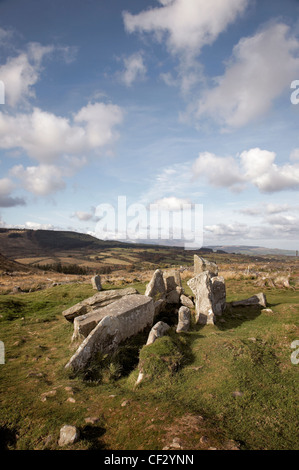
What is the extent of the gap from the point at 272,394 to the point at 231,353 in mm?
2205

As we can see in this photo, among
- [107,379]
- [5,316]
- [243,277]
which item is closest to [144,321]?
[107,379]

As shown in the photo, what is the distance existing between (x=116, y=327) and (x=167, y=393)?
→ 391 centimetres

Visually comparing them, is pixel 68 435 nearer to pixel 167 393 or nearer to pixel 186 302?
pixel 167 393

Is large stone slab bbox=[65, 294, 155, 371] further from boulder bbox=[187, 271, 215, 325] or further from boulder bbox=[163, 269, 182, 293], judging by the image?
boulder bbox=[163, 269, 182, 293]

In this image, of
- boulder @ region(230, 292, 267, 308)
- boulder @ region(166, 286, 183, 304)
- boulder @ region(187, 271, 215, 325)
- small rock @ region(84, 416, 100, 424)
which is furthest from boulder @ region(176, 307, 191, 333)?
small rock @ region(84, 416, 100, 424)

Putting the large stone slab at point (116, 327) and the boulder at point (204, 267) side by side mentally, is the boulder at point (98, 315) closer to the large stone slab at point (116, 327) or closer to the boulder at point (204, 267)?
the large stone slab at point (116, 327)

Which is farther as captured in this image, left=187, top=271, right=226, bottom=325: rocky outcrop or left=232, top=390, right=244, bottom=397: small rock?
left=187, top=271, right=226, bottom=325: rocky outcrop

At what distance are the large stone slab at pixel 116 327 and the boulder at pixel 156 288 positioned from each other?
6.96 feet

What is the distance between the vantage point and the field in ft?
16.5

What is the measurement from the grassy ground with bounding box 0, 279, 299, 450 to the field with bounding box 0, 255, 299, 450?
2 centimetres

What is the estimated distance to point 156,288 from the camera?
49.6 feet

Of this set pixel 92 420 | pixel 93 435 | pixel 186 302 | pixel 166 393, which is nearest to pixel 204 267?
pixel 186 302

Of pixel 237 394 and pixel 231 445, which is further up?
pixel 231 445

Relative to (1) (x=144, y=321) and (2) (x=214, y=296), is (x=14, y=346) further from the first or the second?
(2) (x=214, y=296)
